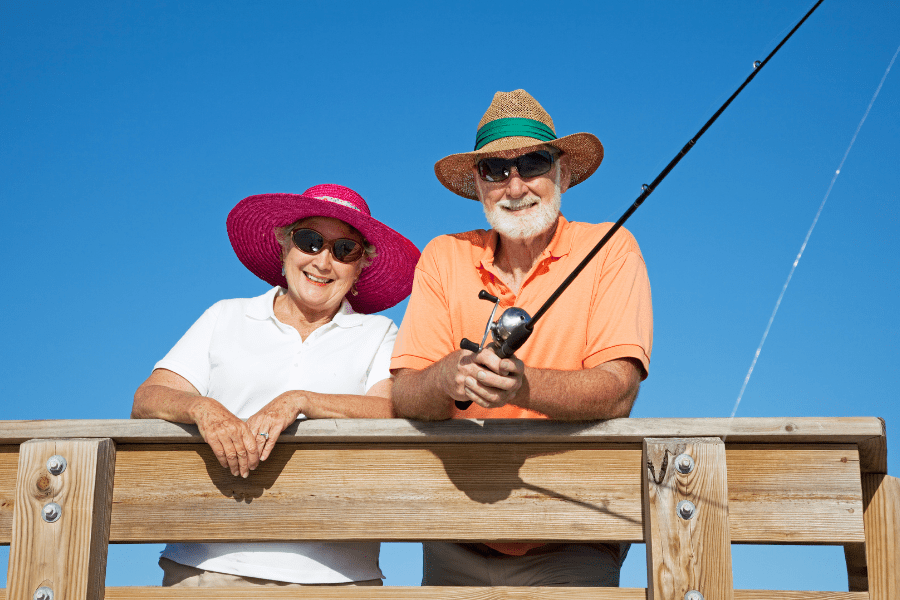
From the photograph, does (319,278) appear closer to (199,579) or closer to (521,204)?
(521,204)

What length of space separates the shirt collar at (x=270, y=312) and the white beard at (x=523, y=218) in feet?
2.66

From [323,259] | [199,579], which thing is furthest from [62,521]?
[323,259]

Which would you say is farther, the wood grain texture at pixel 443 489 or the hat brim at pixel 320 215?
the hat brim at pixel 320 215

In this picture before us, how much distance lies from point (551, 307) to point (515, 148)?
2.47ft

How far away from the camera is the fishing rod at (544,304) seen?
2.38 meters

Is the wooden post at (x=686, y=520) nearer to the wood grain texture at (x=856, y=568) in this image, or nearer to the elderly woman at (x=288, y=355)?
the wood grain texture at (x=856, y=568)

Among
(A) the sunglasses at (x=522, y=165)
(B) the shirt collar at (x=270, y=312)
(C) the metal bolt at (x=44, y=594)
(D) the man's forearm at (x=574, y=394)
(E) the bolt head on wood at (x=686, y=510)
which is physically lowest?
(C) the metal bolt at (x=44, y=594)

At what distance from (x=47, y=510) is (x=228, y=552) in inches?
31.7

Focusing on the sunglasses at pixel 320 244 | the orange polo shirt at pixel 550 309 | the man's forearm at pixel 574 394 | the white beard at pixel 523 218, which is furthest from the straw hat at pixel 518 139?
the man's forearm at pixel 574 394

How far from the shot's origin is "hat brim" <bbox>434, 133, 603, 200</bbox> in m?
3.71

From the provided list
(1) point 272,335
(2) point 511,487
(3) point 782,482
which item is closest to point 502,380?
(2) point 511,487

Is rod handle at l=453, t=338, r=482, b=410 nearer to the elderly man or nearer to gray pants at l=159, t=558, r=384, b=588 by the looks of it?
the elderly man

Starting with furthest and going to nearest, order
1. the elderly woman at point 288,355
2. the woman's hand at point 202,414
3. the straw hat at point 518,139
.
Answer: the straw hat at point 518,139, the elderly woman at point 288,355, the woman's hand at point 202,414

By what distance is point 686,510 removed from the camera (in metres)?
2.35
